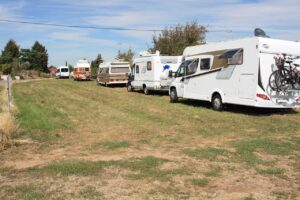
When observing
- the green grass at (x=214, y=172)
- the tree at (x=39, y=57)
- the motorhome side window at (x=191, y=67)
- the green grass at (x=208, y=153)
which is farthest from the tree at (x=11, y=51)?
the green grass at (x=214, y=172)

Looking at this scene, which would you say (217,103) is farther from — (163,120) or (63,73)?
(63,73)

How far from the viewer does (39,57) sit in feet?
332

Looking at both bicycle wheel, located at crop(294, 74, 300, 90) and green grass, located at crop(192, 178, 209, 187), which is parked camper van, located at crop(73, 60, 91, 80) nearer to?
bicycle wheel, located at crop(294, 74, 300, 90)

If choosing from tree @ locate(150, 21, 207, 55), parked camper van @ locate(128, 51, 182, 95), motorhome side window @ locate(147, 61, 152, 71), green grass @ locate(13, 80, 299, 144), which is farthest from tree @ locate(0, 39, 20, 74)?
green grass @ locate(13, 80, 299, 144)

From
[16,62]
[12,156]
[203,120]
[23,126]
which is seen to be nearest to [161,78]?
[203,120]

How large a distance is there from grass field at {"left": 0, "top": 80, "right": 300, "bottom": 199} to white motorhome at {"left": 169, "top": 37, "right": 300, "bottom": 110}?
900 mm

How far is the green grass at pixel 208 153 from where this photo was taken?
815 cm

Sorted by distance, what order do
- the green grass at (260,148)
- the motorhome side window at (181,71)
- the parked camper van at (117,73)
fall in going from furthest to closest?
the parked camper van at (117,73), the motorhome side window at (181,71), the green grass at (260,148)

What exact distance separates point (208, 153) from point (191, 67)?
10.4m

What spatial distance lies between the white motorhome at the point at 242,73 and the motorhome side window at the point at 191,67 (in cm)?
4

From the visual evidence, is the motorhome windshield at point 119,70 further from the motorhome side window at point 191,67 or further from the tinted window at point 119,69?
the motorhome side window at point 191,67

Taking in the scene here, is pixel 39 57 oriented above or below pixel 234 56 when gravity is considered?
above

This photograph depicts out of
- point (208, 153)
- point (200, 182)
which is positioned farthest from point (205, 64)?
point (200, 182)

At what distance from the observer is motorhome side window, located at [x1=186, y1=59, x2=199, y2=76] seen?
18122 mm
